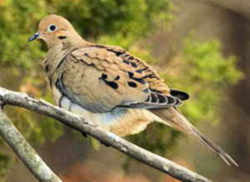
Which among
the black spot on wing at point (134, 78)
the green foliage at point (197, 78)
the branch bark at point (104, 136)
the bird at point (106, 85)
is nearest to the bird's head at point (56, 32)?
the bird at point (106, 85)

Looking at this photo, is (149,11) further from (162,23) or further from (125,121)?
(125,121)

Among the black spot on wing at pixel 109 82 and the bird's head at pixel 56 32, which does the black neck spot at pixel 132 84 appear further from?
the bird's head at pixel 56 32

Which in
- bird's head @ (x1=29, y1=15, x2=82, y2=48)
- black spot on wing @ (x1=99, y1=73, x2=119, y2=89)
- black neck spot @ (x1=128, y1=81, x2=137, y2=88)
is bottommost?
black spot on wing @ (x1=99, y1=73, x2=119, y2=89)

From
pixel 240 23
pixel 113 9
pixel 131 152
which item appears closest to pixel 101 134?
pixel 131 152

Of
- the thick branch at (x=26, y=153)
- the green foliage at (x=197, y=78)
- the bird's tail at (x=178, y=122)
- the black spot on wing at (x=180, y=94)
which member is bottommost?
the green foliage at (x=197, y=78)

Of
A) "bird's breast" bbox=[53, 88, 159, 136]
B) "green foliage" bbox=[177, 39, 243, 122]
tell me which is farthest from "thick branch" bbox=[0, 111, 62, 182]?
"green foliage" bbox=[177, 39, 243, 122]

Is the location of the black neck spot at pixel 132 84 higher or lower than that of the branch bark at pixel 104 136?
higher

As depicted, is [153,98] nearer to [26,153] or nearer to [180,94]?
[180,94]

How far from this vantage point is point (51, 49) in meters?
3.65

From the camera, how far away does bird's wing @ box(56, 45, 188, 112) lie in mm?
3342

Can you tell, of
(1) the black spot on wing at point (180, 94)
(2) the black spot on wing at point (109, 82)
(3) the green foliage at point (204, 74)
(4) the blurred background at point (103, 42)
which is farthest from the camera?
(3) the green foliage at point (204, 74)

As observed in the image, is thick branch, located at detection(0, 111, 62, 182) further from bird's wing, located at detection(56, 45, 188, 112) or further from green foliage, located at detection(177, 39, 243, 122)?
green foliage, located at detection(177, 39, 243, 122)

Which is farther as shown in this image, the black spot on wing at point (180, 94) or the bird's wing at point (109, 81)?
the bird's wing at point (109, 81)

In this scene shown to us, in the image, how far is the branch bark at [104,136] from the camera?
9.43 ft
